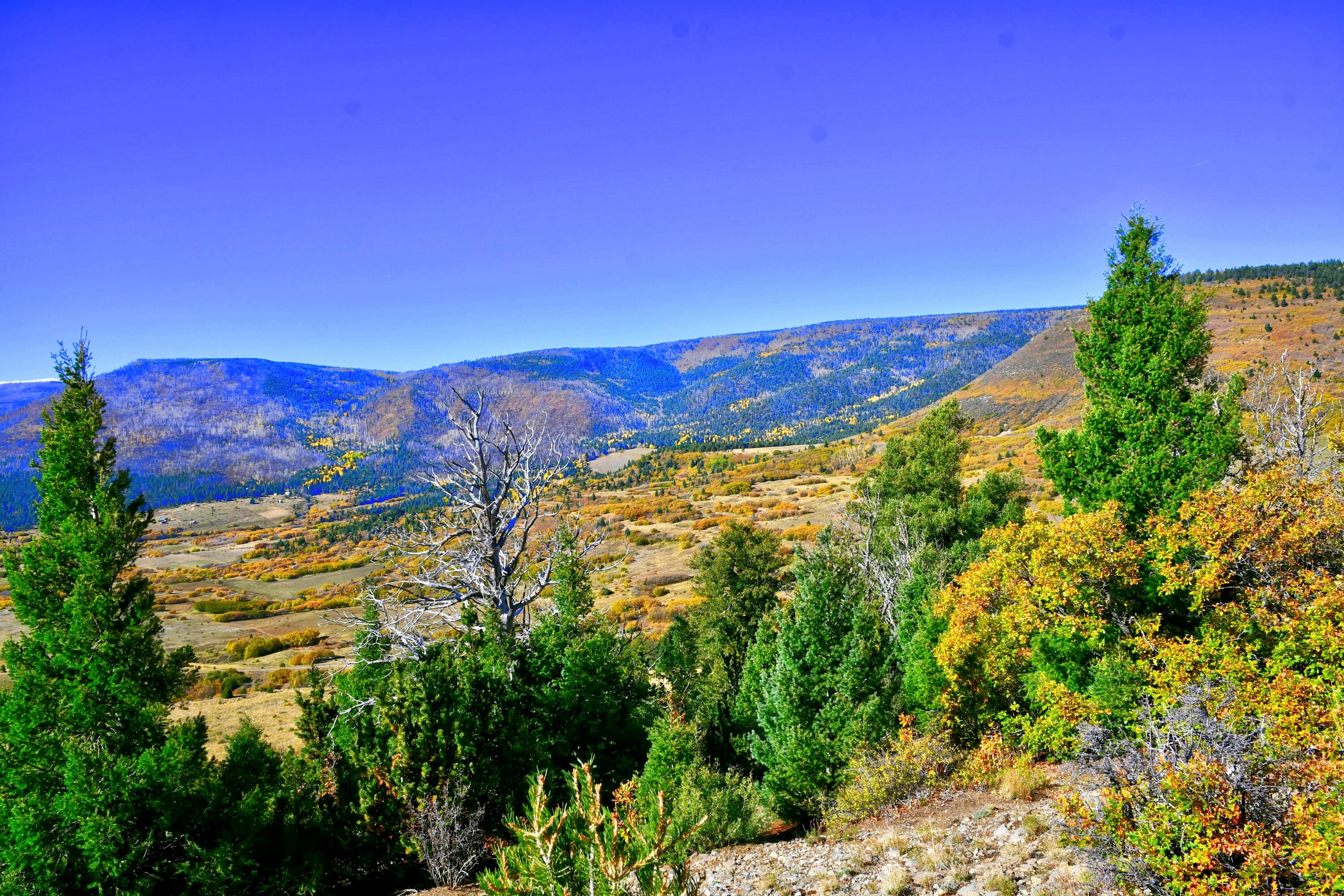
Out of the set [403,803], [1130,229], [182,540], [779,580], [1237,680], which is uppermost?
[1130,229]

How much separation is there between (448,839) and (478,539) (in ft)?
23.6

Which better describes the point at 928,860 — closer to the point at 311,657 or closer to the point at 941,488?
the point at 941,488

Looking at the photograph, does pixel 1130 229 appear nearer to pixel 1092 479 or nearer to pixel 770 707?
pixel 1092 479

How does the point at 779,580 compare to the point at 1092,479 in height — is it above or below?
below

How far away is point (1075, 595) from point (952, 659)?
12.1ft

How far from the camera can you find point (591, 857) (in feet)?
12.0

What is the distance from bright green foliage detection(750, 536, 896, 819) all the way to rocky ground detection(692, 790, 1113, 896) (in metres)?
3.28

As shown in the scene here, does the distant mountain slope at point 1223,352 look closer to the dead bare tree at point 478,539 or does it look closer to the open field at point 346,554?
the open field at point 346,554

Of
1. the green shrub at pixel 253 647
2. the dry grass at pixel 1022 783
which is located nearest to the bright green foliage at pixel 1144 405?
the dry grass at pixel 1022 783

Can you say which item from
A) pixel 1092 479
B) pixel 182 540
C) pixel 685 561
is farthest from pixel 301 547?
pixel 1092 479

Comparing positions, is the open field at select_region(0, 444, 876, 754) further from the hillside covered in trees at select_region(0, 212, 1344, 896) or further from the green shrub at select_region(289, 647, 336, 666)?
the hillside covered in trees at select_region(0, 212, 1344, 896)

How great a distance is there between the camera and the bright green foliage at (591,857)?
11.7 ft

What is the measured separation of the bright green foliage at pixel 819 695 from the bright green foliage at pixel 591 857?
1292 centimetres

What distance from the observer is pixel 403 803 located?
11.4m
